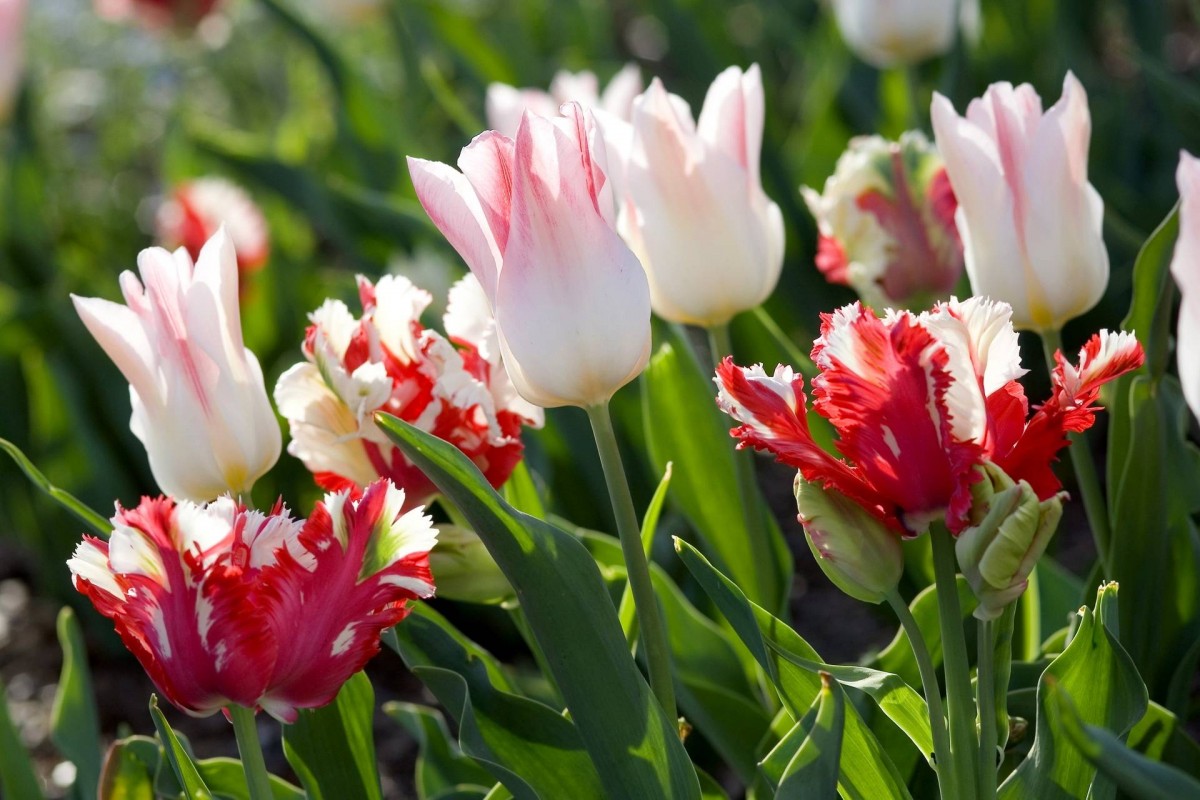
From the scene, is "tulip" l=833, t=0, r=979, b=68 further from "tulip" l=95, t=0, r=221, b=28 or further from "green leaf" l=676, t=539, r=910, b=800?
"tulip" l=95, t=0, r=221, b=28

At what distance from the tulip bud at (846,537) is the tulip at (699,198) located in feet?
0.92

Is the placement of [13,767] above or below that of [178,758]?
below

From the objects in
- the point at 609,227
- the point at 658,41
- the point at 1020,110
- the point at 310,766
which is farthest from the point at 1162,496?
the point at 658,41

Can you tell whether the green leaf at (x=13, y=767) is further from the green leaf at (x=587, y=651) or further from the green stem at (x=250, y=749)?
the green leaf at (x=587, y=651)

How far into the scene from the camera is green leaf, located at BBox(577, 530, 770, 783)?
972 millimetres

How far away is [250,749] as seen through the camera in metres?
0.66

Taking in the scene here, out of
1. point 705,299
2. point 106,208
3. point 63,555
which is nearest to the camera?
point 705,299

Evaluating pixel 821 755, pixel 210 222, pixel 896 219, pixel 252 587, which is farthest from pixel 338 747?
pixel 210 222

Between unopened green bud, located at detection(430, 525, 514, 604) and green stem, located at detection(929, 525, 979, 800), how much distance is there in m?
0.25

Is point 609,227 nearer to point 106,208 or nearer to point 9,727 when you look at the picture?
point 9,727

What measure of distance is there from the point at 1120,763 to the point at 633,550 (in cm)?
27

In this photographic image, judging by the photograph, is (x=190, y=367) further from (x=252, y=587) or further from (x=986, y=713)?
(x=986, y=713)

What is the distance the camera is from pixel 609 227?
652 millimetres

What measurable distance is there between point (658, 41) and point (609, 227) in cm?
314
